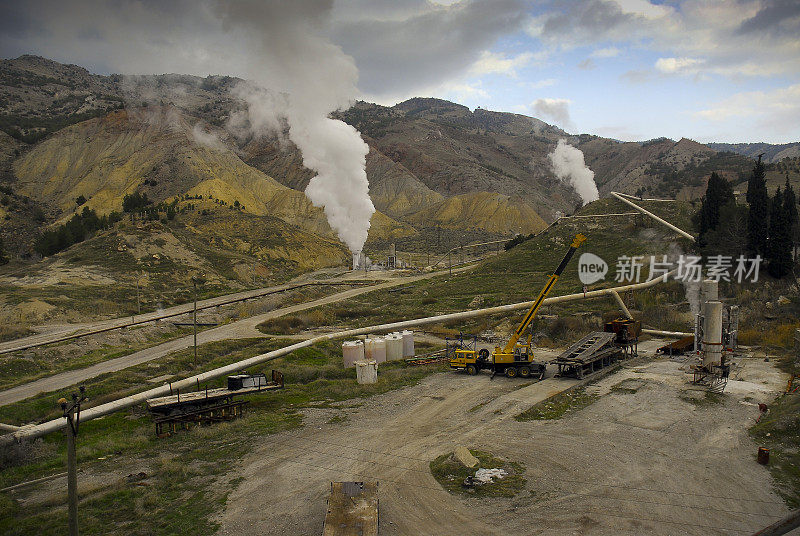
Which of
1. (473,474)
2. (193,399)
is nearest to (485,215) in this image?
(193,399)

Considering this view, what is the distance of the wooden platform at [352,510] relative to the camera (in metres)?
11.8

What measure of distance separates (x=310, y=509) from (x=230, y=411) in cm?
1010

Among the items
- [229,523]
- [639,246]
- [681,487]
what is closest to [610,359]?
[681,487]

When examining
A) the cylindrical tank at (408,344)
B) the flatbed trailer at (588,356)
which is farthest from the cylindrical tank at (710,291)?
the cylindrical tank at (408,344)

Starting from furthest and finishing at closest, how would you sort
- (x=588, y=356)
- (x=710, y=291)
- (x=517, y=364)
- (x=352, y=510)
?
(x=517, y=364) → (x=710, y=291) → (x=588, y=356) → (x=352, y=510)

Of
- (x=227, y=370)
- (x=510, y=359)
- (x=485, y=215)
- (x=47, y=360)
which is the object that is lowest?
(x=47, y=360)

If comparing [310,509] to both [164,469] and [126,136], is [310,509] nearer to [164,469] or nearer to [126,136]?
[164,469]

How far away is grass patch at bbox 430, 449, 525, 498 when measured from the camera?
46.9ft

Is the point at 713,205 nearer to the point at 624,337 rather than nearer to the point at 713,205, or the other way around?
the point at 713,205

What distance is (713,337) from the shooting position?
959 inches

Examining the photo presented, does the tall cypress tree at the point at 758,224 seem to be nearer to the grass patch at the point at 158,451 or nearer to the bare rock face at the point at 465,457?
the grass patch at the point at 158,451

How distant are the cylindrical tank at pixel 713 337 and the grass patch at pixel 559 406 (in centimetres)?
635

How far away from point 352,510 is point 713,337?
65.5 feet

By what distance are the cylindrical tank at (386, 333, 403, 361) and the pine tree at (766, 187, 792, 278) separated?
29.1 meters
